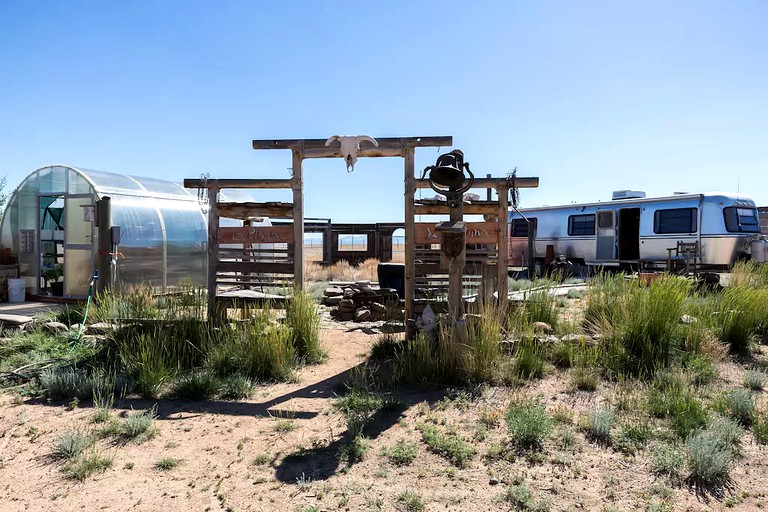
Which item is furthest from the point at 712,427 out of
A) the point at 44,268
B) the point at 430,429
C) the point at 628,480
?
the point at 44,268

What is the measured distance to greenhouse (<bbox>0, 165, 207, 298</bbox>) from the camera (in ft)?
34.4

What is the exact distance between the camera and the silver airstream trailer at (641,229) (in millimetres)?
12469

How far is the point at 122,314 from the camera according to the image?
627 cm

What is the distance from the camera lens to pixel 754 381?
4.77 meters

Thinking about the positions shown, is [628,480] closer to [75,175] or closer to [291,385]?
[291,385]

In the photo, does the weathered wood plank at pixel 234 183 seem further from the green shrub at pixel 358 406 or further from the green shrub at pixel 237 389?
the green shrub at pixel 358 406

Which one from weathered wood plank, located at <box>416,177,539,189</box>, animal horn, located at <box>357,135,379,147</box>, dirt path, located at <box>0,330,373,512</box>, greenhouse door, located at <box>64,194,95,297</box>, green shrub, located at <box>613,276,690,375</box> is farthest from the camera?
greenhouse door, located at <box>64,194,95,297</box>

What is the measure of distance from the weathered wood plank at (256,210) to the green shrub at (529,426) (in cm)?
392

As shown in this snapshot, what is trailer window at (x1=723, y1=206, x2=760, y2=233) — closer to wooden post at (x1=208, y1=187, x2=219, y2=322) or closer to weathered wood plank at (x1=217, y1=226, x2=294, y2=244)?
weathered wood plank at (x1=217, y1=226, x2=294, y2=244)

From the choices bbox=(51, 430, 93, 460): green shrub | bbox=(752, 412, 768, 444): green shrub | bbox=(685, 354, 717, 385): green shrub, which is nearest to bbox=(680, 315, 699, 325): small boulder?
bbox=(685, 354, 717, 385): green shrub

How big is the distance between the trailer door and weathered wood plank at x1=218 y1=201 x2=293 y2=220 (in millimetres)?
10907

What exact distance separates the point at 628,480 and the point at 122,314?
18.0ft

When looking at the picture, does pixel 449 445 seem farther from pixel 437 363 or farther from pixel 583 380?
pixel 583 380

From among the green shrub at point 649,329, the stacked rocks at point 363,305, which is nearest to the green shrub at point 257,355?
the stacked rocks at point 363,305
